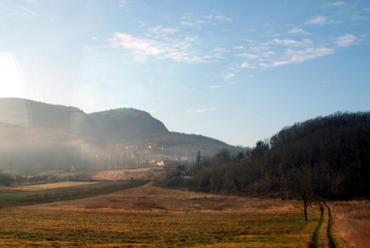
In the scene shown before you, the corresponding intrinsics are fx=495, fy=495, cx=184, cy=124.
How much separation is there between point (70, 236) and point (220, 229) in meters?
22.5

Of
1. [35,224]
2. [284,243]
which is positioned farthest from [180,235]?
[35,224]

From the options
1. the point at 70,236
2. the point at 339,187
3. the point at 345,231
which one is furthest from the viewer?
the point at 339,187

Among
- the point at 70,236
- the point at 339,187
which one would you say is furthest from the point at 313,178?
the point at 70,236

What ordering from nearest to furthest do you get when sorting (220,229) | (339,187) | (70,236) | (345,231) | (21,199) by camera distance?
1. (345,231)
2. (70,236)
3. (220,229)
4. (21,199)
5. (339,187)

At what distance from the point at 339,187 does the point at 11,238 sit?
131841 millimetres

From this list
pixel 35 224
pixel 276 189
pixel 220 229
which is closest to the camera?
pixel 220 229

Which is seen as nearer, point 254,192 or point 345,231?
point 345,231

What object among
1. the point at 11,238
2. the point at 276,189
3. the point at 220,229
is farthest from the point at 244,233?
the point at 276,189

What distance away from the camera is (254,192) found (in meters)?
197

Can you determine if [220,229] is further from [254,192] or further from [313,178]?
[254,192]

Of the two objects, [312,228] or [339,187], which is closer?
[312,228]

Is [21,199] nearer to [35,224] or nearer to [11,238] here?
[35,224]

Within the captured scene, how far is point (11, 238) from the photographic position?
62.4 meters

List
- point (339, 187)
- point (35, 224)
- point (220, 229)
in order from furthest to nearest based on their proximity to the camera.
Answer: point (339, 187)
point (35, 224)
point (220, 229)
